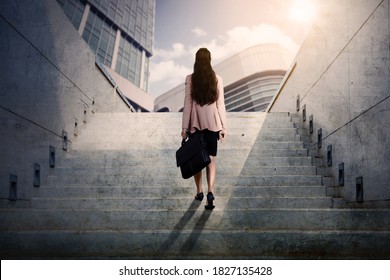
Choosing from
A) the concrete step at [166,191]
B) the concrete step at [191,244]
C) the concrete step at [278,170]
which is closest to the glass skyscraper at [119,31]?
the concrete step at [166,191]

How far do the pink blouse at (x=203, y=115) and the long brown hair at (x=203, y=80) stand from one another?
6cm

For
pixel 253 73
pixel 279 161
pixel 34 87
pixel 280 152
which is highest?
pixel 253 73

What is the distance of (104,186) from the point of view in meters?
3.73

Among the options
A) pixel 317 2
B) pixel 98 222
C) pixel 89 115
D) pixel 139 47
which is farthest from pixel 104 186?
pixel 139 47

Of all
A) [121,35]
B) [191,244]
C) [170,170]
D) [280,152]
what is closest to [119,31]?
[121,35]

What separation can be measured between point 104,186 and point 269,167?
1.98 metres

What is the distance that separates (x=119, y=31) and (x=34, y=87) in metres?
32.8

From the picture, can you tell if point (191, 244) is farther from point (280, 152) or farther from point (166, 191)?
point (280, 152)

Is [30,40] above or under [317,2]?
under

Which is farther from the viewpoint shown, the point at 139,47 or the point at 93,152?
the point at 139,47

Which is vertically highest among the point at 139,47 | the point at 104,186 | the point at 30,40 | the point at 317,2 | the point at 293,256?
the point at 139,47

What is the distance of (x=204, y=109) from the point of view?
3.39 metres

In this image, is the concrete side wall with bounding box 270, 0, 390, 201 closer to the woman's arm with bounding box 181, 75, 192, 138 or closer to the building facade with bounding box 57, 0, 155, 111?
the woman's arm with bounding box 181, 75, 192, 138

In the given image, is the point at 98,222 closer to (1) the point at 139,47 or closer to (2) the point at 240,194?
(2) the point at 240,194
